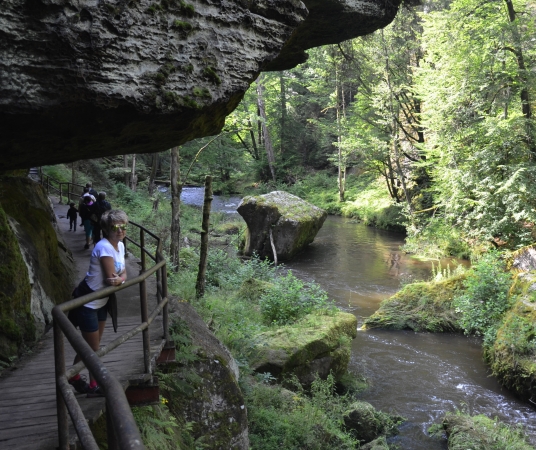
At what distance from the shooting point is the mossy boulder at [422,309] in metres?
13.2

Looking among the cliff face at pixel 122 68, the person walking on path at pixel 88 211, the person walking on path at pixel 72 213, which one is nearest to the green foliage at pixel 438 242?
the person walking on path at pixel 88 211

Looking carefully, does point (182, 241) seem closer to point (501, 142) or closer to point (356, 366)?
point (356, 366)

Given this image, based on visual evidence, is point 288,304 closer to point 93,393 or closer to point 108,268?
point 108,268

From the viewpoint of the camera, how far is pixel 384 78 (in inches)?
1022

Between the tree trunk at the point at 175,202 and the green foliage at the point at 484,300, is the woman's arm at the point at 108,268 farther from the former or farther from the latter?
the green foliage at the point at 484,300

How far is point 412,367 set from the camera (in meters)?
10.8

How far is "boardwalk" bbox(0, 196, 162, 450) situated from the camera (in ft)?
10.6

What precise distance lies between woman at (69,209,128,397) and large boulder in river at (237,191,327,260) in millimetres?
16422

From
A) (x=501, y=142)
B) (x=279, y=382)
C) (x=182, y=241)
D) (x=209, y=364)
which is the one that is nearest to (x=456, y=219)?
(x=501, y=142)

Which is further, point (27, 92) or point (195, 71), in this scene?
point (195, 71)

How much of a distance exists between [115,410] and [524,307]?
11481 mm

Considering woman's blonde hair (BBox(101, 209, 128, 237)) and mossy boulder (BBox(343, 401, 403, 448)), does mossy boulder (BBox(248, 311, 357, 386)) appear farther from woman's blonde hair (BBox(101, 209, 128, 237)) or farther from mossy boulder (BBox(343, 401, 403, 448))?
woman's blonde hair (BBox(101, 209, 128, 237))

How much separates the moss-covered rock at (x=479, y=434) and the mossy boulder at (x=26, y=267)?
663 cm

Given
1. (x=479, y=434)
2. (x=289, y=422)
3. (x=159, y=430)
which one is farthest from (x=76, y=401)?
(x=479, y=434)
